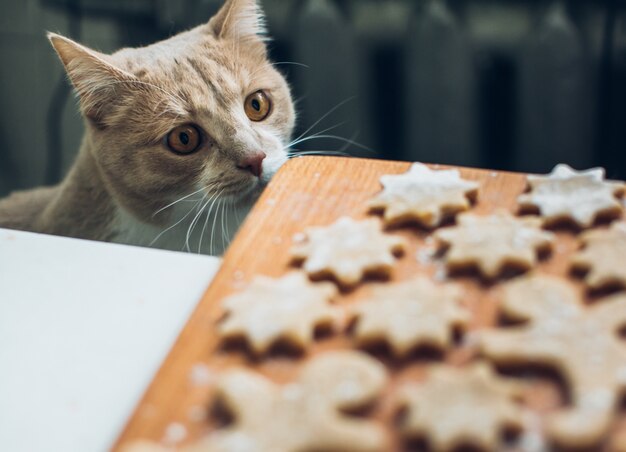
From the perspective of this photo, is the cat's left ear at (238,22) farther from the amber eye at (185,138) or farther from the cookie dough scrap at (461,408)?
the cookie dough scrap at (461,408)

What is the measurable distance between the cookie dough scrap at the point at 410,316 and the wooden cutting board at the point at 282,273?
0.01 m

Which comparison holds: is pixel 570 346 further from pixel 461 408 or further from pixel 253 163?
pixel 253 163

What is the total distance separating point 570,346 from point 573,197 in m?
0.26

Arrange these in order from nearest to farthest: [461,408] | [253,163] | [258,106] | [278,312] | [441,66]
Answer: [461,408], [278,312], [253,163], [258,106], [441,66]

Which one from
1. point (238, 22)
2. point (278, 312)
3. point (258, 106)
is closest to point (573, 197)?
point (278, 312)

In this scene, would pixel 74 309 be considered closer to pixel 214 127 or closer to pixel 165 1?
pixel 214 127

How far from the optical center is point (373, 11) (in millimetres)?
1731

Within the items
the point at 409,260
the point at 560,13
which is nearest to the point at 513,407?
the point at 409,260

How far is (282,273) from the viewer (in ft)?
2.36

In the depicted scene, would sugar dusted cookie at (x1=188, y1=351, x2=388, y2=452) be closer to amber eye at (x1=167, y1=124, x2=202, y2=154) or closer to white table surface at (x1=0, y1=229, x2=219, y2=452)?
white table surface at (x1=0, y1=229, x2=219, y2=452)

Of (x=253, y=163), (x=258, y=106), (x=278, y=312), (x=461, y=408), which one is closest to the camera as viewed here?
(x=461, y=408)

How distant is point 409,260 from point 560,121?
1154mm

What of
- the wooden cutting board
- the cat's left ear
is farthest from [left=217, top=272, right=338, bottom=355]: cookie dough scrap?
the cat's left ear

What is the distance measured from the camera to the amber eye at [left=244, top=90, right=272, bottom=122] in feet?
4.17
